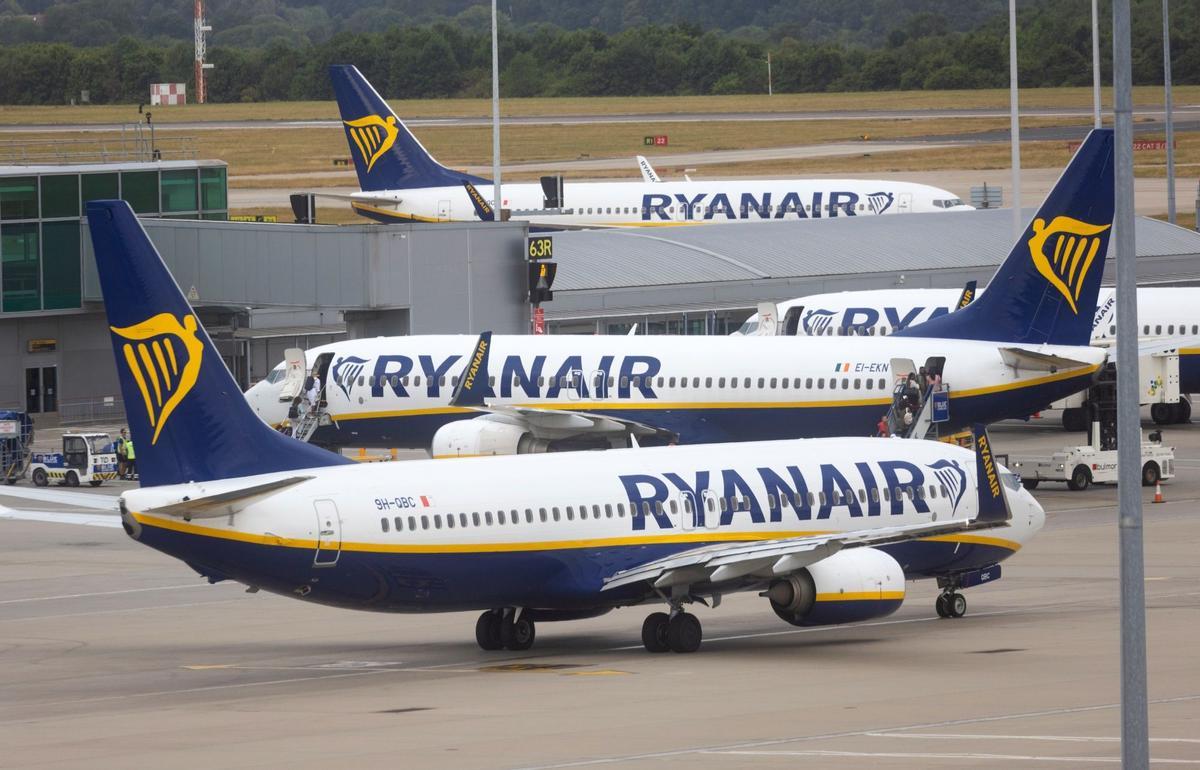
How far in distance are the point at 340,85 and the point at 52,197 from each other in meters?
16.6

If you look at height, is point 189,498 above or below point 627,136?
below

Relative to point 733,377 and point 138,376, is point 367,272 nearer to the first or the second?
point 733,377

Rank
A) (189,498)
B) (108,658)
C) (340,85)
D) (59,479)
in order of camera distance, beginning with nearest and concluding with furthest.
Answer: (189,498) < (108,658) < (59,479) < (340,85)

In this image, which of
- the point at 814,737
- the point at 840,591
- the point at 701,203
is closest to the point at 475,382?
the point at 840,591

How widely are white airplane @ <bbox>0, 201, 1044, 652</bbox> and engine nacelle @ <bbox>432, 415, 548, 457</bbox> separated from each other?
17.2 m

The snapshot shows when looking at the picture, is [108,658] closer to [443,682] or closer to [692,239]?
[443,682]

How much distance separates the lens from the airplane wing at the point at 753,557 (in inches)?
1193

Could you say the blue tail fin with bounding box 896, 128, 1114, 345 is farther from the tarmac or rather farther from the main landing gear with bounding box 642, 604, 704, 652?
the main landing gear with bounding box 642, 604, 704, 652

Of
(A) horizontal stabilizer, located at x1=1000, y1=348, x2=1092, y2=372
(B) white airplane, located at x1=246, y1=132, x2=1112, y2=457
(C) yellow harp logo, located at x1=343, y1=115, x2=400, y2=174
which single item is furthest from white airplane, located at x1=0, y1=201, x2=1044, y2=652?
(C) yellow harp logo, located at x1=343, y1=115, x2=400, y2=174

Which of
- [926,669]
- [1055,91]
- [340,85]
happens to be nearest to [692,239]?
[340,85]

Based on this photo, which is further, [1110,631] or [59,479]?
[59,479]

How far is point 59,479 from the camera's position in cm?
6044

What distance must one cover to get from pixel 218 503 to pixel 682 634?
7576 millimetres

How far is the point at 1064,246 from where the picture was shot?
51.5 meters
